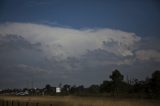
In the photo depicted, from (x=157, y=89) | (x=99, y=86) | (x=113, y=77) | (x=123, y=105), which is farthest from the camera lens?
(x=99, y=86)

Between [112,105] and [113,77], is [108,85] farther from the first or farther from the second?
[112,105]

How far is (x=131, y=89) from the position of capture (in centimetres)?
4469

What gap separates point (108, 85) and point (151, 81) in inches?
524

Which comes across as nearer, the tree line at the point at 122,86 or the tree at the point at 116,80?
the tree line at the point at 122,86

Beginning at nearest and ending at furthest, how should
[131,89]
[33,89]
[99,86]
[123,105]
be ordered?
[123,105] < [131,89] < [99,86] < [33,89]

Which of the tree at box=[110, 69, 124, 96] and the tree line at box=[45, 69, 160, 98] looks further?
the tree at box=[110, 69, 124, 96]

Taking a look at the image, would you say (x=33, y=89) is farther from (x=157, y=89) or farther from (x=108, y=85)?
(x=157, y=89)

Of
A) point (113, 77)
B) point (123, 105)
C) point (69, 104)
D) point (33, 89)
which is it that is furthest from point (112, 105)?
point (33, 89)

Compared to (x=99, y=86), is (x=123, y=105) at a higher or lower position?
lower

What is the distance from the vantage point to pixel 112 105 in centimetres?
1730

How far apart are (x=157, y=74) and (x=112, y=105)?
21.1m

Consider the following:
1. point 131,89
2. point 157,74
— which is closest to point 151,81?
point 157,74

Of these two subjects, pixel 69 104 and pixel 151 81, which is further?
pixel 151 81

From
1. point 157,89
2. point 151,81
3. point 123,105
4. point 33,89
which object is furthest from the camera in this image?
point 33,89
